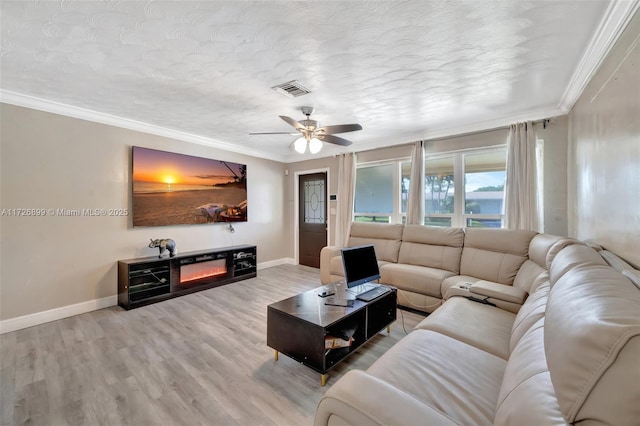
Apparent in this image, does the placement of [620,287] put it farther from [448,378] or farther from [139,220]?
[139,220]

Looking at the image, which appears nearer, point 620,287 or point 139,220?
point 620,287

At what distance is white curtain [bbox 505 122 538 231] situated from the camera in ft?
10.6

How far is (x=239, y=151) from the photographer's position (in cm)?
505

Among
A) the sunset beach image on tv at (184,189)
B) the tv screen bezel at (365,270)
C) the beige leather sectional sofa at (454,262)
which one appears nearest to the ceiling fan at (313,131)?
the tv screen bezel at (365,270)

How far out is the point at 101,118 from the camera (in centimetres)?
337

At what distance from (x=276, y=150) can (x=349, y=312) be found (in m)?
4.15

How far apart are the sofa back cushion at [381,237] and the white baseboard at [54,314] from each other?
3.57 m

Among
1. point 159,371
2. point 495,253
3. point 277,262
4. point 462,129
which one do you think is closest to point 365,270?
point 495,253

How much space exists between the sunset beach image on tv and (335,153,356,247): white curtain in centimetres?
186

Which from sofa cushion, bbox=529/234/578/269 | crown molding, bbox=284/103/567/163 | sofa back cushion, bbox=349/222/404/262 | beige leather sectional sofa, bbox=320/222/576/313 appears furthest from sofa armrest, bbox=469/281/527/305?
crown molding, bbox=284/103/567/163

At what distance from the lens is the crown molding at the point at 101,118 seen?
9.23ft

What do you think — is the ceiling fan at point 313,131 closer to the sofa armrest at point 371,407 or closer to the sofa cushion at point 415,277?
the sofa cushion at point 415,277

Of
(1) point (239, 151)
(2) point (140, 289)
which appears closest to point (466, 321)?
(2) point (140, 289)

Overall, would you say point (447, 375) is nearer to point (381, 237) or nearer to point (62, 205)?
point (381, 237)
